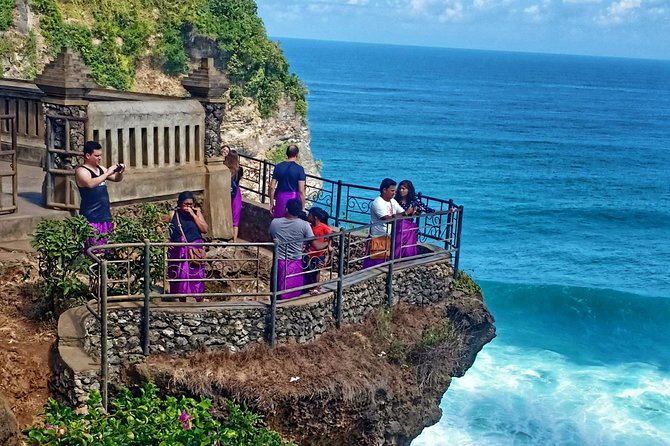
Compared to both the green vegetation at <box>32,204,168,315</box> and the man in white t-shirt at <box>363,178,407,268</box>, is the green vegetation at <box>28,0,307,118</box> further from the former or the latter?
the green vegetation at <box>32,204,168,315</box>

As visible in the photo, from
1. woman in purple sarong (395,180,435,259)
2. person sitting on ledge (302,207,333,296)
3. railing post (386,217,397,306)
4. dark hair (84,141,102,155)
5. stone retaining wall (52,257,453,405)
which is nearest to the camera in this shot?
stone retaining wall (52,257,453,405)

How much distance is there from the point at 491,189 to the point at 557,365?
32.4 m

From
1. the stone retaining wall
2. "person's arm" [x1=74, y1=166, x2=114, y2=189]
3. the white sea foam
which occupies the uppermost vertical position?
"person's arm" [x1=74, y1=166, x2=114, y2=189]

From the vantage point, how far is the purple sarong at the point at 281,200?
14.4 meters

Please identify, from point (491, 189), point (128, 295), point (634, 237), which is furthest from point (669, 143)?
point (128, 295)

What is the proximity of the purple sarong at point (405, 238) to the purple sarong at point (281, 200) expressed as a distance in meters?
1.65

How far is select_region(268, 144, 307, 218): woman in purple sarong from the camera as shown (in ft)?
46.9

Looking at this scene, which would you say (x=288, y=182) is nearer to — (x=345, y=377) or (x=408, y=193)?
(x=408, y=193)

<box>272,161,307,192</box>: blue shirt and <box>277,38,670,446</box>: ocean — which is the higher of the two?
<box>272,161,307,192</box>: blue shirt

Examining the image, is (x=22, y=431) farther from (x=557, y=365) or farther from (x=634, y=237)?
(x=634, y=237)

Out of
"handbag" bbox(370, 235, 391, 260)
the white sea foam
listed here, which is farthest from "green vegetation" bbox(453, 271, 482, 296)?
the white sea foam

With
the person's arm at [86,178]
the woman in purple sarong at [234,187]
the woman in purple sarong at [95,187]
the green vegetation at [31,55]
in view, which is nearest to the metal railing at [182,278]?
the woman in purple sarong at [95,187]

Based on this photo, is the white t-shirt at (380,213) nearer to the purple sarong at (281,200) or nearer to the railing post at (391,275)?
the railing post at (391,275)

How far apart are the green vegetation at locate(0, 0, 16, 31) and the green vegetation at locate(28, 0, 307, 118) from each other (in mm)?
1876
